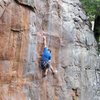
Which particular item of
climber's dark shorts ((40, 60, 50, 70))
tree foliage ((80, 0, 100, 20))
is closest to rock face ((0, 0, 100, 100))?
climber's dark shorts ((40, 60, 50, 70))

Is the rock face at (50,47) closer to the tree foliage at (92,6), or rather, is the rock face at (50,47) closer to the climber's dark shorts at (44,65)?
the climber's dark shorts at (44,65)

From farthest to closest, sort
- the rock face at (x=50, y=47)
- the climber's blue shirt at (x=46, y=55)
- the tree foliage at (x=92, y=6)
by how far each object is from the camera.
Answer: the tree foliage at (x=92, y=6), the climber's blue shirt at (x=46, y=55), the rock face at (x=50, y=47)

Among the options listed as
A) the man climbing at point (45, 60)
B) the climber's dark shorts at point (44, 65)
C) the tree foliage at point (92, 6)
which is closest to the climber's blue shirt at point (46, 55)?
the man climbing at point (45, 60)

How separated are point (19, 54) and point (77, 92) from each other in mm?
2721

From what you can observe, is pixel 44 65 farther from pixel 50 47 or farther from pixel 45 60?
pixel 50 47

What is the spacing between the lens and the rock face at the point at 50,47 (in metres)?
8.41

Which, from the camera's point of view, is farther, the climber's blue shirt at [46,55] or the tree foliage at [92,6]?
the tree foliage at [92,6]

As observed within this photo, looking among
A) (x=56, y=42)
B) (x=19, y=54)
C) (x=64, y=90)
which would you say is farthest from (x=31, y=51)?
(x=64, y=90)

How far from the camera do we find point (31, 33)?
886 centimetres

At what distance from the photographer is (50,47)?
9.42 meters

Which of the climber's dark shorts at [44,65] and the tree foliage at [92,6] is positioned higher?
→ the tree foliage at [92,6]

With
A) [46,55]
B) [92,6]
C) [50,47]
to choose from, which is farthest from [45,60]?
[92,6]

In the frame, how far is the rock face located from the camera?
27.6 feet

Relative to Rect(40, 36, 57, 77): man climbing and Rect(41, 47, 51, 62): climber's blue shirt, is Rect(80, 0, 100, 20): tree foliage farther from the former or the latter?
Rect(41, 47, 51, 62): climber's blue shirt
